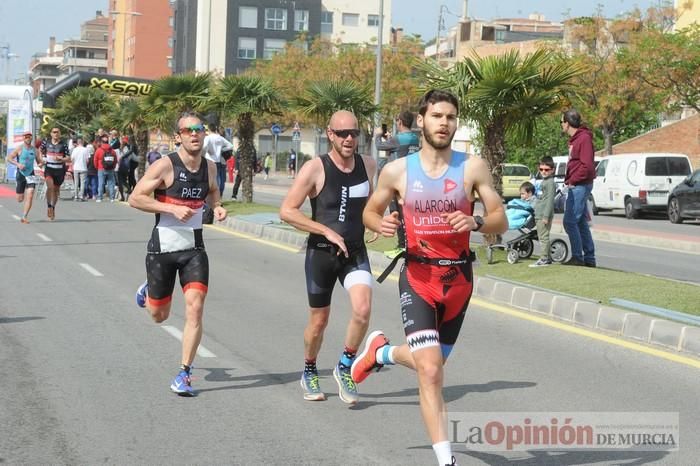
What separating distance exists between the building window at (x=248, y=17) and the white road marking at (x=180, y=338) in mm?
102524

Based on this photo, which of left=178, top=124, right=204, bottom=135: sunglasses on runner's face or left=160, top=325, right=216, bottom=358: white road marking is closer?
Result: left=178, top=124, right=204, bottom=135: sunglasses on runner's face

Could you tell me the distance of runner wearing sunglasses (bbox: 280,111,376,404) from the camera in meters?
8.06

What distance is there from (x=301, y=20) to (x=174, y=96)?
8054 centimetres

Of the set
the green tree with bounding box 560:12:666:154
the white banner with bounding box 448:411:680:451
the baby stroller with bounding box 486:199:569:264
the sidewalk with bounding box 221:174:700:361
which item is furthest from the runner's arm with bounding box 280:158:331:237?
the green tree with bounding box 560:12:666:154

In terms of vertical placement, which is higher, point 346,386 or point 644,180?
point 644,180

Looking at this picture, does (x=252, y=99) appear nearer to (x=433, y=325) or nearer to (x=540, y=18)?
(x=433, y=325)

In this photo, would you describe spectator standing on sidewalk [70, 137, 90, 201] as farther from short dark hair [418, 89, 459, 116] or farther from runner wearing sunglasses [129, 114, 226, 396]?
short dark hair [418, 89, 459, 116]

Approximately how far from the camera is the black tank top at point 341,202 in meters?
8.14

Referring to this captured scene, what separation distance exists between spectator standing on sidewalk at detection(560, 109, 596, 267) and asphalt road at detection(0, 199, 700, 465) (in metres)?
2.74

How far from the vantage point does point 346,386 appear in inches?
313

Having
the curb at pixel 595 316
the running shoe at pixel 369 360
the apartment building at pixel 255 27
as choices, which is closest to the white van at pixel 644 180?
the curb at pixel 595 316

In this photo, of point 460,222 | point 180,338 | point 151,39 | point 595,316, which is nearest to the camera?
point 460,222

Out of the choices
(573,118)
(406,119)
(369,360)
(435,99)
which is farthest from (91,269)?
(435,99)

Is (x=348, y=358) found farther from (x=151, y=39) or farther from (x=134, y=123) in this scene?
(x=151, y=39)
